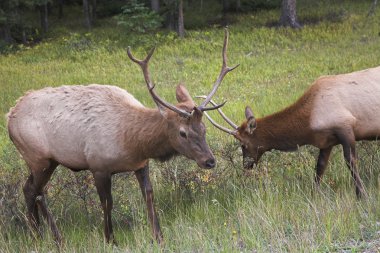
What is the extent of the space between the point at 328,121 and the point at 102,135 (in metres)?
2.72

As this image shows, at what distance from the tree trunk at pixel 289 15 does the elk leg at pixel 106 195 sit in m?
19.3

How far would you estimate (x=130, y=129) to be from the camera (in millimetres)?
6305

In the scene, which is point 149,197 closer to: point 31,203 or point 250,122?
point 31,203

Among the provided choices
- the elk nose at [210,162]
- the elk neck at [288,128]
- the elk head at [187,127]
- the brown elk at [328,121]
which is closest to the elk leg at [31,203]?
the elk head at [187,127]

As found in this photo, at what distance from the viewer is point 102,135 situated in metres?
6.32

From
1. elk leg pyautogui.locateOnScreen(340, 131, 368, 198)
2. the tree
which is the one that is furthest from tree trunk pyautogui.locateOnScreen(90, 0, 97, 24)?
elk leg pyautogui.locateOnScreen(340, 131, 368, 198)

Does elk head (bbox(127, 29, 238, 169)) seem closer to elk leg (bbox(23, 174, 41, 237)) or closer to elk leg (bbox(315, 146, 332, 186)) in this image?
elk leg (bbox(23, 174, 41, 237))

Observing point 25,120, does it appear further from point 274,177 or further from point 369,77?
point 369,77

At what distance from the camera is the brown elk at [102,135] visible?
19.5 feet

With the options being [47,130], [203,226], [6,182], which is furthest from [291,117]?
[6,182]

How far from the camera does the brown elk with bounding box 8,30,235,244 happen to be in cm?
594

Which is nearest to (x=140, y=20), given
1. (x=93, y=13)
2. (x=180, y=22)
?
(x=180, y=22)

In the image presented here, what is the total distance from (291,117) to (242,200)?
149cm

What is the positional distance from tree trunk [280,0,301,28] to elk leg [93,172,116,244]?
63.4ft
